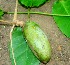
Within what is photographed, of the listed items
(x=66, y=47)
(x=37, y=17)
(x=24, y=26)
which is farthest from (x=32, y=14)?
(x=66, y=47)

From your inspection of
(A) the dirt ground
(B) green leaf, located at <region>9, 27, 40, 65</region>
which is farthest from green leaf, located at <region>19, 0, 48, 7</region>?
(B) green leaf, located at <region>9, 27, 40, 65</region>

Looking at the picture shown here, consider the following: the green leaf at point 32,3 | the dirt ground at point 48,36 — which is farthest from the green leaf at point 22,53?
the green leaf at point 32,3

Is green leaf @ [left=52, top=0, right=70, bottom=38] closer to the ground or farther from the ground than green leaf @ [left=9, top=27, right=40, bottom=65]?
farther from the ground

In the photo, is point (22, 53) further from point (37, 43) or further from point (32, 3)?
point (32, 3)

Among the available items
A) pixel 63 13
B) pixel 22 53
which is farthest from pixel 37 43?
pixel 63 13

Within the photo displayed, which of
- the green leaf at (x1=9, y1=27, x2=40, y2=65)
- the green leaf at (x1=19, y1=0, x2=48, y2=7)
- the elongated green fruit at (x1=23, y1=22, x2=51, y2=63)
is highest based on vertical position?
the green leaf at (x1=19, y1=0, x2=48, y2=7)

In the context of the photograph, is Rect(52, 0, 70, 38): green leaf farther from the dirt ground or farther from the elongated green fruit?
the elongated green fruit
